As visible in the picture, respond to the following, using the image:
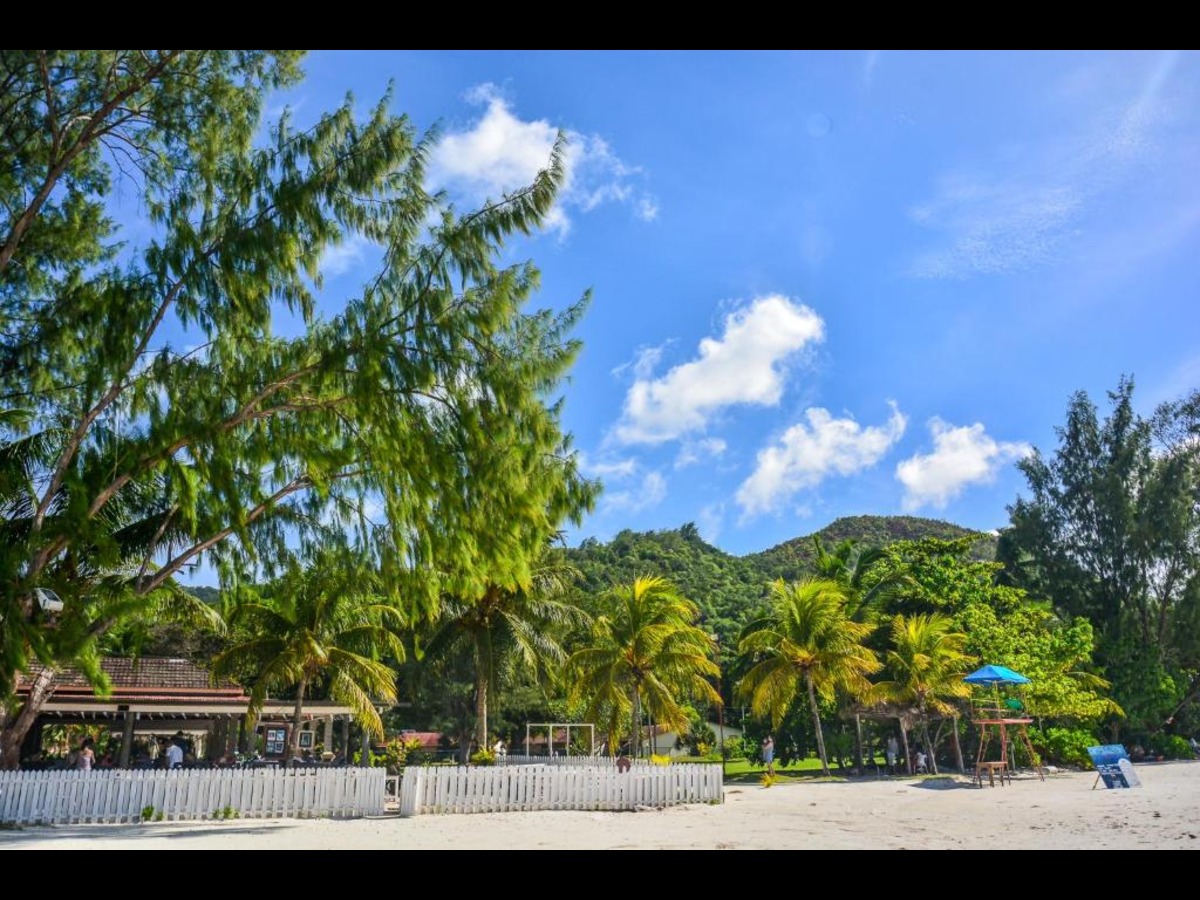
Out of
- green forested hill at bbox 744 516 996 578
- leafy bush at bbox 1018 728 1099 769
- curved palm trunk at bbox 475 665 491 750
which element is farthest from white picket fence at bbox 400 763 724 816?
green forested hill at bbox 744 516 996 578

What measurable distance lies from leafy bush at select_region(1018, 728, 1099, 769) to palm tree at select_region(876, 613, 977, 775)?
3617 mm

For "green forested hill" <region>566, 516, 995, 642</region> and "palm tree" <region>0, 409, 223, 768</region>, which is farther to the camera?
"green forested hill" <region>566, 516, 995, 642</region>

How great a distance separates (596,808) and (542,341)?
957 centimetres

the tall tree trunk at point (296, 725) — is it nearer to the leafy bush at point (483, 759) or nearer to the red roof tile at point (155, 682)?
the red roof tile at point (155, 682)

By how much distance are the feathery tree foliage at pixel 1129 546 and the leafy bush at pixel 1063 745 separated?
4.83 meters

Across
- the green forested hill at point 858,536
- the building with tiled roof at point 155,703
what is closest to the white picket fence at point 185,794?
the building with tiled roof at point 155,703

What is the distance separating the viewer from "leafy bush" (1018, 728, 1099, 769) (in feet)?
88.3

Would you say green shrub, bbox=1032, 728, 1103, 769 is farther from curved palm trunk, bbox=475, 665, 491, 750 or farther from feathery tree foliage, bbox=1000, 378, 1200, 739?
curved palm trunk, bbox=475, 665, 491, 750

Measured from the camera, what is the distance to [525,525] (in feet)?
32.6

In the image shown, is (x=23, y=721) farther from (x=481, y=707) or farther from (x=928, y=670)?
(x=928, y=670)

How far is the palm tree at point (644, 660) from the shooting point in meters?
22.1

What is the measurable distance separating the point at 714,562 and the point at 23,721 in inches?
2559
